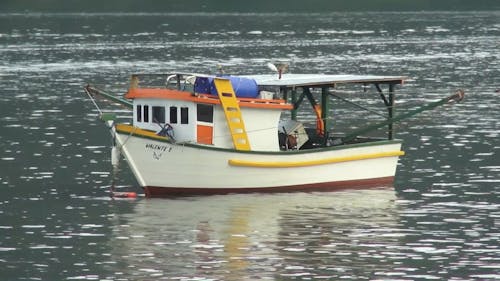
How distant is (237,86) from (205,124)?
79.9 inches

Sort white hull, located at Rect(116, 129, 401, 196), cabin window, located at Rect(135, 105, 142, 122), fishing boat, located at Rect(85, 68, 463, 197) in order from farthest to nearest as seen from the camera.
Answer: cabin window, located at Rect(135, 105, 142, 122), fishing boat, located at Rect(85, 68, 463, 197), white hull, located at Rect(116, 129, 401, 196)

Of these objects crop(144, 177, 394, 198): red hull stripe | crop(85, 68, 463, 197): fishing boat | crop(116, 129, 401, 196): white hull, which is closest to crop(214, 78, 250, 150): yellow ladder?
crop(85, 68, 463, 197): fishing boat

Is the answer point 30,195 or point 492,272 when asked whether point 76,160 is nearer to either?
point 30,195

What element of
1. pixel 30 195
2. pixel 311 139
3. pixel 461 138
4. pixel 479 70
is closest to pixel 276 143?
pixel 311 139

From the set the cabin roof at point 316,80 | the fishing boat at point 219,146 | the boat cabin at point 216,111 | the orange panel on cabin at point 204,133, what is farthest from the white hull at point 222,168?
the cabin roof at point 316,80

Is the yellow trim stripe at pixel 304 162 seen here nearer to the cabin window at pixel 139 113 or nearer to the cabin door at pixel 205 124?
the cabin door at pixel 205 124

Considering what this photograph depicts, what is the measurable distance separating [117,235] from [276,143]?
34.0ft

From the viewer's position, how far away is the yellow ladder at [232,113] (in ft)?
197

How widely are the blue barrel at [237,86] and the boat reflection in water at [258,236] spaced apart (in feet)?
12.4

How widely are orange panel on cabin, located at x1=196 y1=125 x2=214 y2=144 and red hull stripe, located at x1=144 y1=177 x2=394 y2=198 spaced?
5.70ft

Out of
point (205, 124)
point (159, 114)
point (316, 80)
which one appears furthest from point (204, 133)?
point (316, 80)

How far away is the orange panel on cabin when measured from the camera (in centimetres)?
6016

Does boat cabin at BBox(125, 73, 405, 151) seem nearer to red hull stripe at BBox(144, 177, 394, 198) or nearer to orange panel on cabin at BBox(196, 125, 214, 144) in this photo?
orange panel on cabin at BBox(196, 125, 214, 144)

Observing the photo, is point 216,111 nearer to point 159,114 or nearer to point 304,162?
point 159,114
